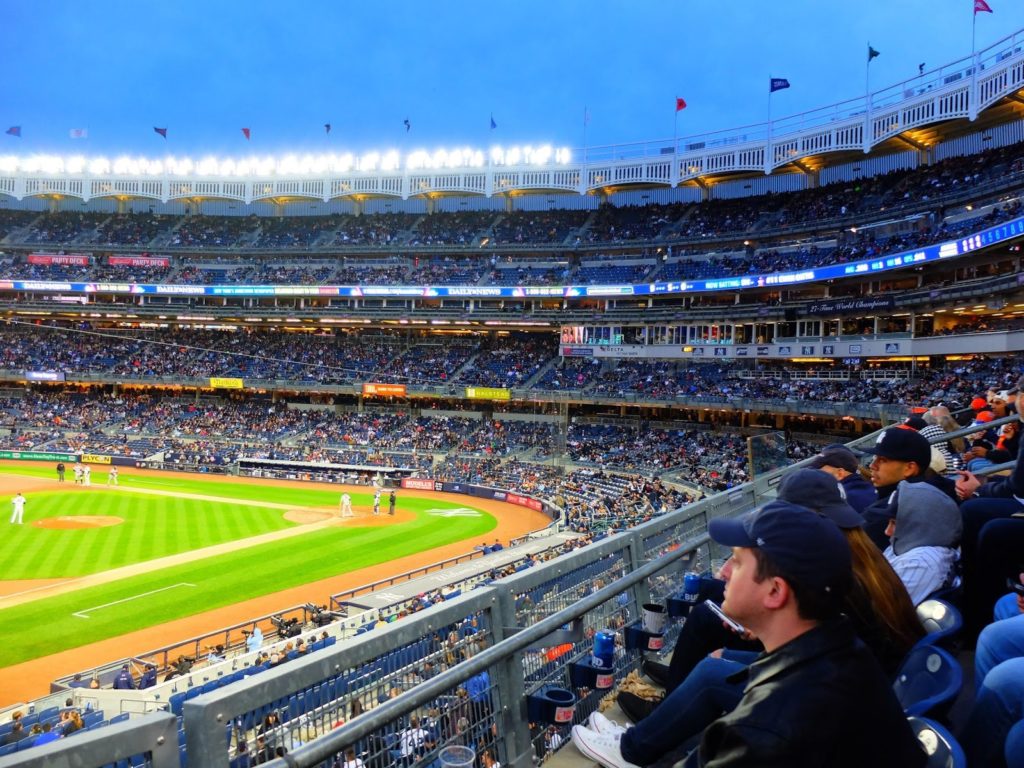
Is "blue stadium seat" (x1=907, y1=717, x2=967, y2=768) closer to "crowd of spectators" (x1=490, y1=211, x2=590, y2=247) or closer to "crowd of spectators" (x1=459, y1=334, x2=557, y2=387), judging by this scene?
"crowd of spectators" (x1=459, y1=334, x2=557, y2=387)

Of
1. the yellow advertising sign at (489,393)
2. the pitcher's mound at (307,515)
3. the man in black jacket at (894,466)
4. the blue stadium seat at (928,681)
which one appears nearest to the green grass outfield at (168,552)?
the pitcher's mound at (307,515)

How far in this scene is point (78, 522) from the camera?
30453 mm

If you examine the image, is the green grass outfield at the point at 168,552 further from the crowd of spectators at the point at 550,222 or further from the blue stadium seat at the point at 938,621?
the crowd of spectators at the point at 550,222

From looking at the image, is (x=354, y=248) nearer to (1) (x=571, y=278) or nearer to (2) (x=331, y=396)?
(2) (x=331, y=396)

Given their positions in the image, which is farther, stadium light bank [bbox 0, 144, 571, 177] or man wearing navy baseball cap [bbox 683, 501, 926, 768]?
stadium light bank [bbox 0, 144, 571, 177]

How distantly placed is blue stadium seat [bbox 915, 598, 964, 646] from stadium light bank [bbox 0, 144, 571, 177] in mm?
58858

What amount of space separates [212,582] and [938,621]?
23.6 metres

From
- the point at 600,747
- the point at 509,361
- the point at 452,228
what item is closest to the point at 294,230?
the point at 452,228

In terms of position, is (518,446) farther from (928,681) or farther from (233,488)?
(928,681)

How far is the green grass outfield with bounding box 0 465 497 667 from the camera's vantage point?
19.4m

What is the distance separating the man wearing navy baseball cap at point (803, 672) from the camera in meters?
2.13

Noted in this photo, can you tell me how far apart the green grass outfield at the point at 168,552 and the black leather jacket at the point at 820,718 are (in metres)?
19.4

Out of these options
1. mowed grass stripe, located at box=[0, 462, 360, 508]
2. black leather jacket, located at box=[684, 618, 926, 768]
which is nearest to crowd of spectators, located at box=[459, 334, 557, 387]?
mowed grass stripe, located at box=[0, 462, 360, 508]

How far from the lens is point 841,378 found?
4253 centimetres
